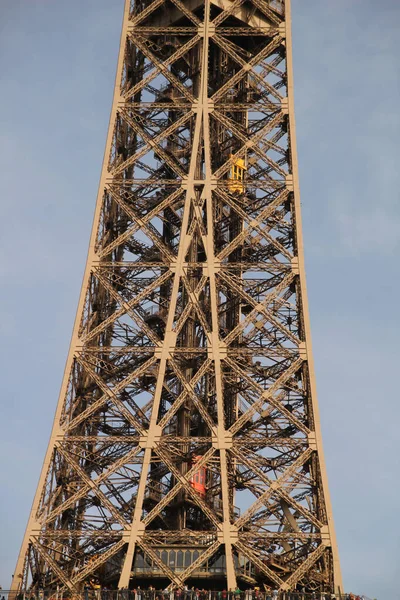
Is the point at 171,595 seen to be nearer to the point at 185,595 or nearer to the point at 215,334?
the point at 185,595

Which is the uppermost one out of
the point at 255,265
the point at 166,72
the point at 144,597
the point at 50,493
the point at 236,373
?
the point at 166,72

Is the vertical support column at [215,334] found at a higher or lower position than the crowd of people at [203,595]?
higher

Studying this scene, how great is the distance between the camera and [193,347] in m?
83.3

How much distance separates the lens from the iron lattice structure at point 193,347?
3024 inches

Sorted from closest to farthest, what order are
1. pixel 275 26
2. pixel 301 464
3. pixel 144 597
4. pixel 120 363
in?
1. pixel 144 597
2. pixel 301 464
3. pixel 120 363
4. pixel 275 26

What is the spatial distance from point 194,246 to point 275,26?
13478mm

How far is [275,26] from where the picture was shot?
299ft

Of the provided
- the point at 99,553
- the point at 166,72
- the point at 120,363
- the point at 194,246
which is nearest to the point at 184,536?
the point at 99,553

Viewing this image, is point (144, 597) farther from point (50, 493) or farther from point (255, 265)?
point (255, 265)

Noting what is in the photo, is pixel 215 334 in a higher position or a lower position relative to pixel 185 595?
higher

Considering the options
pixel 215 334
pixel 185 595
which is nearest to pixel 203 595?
pixel 185 595

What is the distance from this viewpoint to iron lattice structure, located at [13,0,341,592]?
252 feet

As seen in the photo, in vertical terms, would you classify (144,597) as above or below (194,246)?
below

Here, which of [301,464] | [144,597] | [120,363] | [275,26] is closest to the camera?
[144,597]
